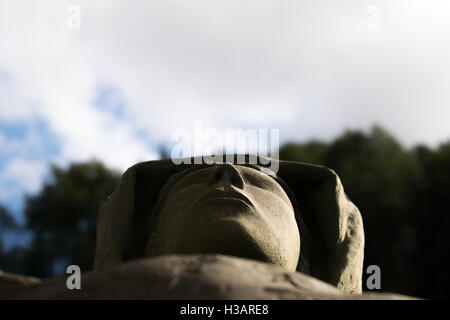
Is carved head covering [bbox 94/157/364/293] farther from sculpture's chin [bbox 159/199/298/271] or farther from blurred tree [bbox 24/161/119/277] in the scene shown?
blurred tree [bbox 24/161/119/277]

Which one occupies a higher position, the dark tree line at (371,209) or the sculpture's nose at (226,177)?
the sculpture's nose at (226,177)

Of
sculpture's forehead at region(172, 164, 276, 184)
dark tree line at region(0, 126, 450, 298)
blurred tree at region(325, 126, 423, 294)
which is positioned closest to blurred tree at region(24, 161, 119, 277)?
dark tree line at region(0, 126, 450, 298)

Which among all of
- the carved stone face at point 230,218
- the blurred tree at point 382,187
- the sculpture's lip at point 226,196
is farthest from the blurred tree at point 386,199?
the sculpture's lip at point 226,196

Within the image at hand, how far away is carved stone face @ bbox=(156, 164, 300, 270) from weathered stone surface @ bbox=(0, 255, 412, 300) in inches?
41.9

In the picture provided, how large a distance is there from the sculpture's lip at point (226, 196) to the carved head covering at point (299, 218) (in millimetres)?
605

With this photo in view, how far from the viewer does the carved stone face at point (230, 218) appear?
3195mm

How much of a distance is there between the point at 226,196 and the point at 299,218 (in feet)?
2.94

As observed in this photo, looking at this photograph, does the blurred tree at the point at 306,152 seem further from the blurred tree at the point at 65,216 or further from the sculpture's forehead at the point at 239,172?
the sculpture's forehead at the point at 239,172

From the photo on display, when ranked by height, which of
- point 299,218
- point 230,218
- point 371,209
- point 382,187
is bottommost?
point 371,209

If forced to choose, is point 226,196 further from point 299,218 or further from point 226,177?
point 299,218

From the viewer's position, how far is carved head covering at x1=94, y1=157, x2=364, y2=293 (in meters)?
3.84

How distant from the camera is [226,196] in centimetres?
336

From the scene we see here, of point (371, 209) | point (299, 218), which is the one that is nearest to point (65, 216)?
point (371, 209)

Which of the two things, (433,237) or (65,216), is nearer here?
(433,237)
